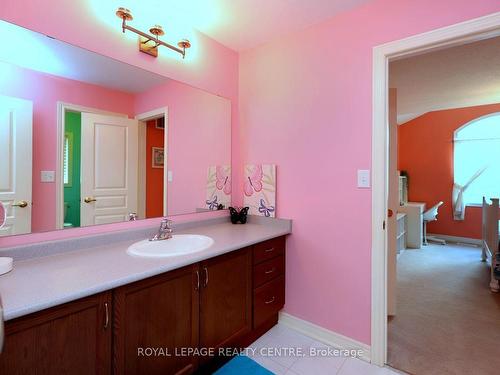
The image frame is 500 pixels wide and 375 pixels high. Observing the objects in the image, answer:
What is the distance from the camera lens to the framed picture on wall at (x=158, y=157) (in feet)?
6.00

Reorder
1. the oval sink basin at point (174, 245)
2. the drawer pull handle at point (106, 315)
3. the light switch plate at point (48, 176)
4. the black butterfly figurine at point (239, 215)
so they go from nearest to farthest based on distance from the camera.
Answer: the drawer pull handle at point (106, 315) < the light switch plate at point (48, 176) < the oval sink basin at point (174, 245) < the black butterfly figurine at point (239, 215)

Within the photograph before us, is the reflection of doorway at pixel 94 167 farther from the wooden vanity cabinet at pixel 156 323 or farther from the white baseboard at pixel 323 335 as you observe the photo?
the white baseboard at pixel 323 335

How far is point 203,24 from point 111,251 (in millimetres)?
1667

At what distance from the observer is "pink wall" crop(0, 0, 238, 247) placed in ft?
4.02

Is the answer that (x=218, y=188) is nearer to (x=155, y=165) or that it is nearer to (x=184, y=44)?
(x=155, y=165)

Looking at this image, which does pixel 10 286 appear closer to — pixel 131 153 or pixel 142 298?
pixel 142 298

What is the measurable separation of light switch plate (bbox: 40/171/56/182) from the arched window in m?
5.89

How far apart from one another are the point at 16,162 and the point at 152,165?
724mm

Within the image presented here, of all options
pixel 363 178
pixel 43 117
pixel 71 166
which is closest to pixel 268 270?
pixel 363 178

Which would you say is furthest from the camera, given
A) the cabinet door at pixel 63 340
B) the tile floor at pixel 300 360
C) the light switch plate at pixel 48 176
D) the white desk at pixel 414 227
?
the white desk at pixel 414 227

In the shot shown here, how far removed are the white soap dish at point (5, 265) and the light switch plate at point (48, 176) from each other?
17.2 inches

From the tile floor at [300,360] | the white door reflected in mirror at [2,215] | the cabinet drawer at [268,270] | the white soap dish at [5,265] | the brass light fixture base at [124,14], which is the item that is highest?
the brass light fixture base at [124,14]

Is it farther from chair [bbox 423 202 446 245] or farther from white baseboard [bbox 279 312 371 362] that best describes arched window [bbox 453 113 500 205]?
white baseboard [bbox 279 312 371 362]

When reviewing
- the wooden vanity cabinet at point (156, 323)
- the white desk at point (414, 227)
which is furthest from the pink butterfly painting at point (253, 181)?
the white desk at point (414, 227)
